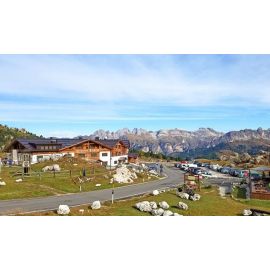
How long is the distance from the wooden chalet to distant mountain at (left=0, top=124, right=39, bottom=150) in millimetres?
33788

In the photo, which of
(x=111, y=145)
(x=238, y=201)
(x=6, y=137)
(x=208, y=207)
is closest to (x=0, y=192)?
(x=208, y=207)

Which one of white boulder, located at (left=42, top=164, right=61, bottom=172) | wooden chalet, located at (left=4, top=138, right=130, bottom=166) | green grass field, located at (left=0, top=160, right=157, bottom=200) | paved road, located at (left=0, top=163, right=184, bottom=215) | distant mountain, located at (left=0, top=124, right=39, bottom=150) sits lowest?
paved road, located at (left=0, top=163, right=184, bottom=215)

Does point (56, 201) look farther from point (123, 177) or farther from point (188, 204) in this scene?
point (123, 177)

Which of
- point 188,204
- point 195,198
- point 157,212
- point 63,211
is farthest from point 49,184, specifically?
point 157,212

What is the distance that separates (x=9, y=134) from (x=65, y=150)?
44.9 metres

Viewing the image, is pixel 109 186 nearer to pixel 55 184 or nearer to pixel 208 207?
pixel 55 184

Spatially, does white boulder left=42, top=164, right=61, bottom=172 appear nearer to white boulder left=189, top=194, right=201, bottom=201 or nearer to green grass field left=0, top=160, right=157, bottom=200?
green grass field left=0, top=160, right=157, bottom=200

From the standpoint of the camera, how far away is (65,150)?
70.2 metres

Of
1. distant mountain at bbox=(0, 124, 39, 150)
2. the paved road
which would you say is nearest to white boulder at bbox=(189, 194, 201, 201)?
the paved road

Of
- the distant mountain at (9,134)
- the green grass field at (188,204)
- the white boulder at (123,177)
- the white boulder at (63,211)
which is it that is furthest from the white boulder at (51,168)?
the distant mountain at (9,134)

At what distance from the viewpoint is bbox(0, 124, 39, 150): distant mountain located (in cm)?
10347

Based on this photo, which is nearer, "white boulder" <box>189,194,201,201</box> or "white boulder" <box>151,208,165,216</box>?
"white boulder" <box>151,208,165,216</box>

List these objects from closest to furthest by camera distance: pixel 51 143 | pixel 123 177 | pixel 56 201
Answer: pixel 56 201, pixel 123 177, pixel 51 143

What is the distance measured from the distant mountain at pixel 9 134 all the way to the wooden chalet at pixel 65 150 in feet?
111
